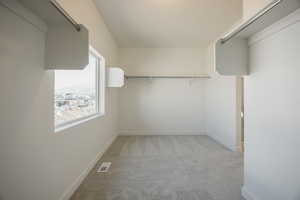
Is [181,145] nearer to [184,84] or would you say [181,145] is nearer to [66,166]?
[184,84]

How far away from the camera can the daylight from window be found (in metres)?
2.11

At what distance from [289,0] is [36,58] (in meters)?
1.82

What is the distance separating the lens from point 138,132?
5.48 metres

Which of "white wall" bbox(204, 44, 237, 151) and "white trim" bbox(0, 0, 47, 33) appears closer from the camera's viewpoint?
"white trim" bbox(0, 0, 47, 33)

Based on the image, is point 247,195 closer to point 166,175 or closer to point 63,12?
point 166,175

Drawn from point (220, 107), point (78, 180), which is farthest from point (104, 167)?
point (220, 107)

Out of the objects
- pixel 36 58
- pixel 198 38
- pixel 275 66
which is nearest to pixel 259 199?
pixel 275 66

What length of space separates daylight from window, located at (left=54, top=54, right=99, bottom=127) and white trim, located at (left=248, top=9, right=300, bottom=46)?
2063 mm

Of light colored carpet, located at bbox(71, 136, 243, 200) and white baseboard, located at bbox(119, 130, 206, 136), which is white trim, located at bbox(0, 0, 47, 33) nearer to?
light colored carpet, located at bbox(71, 136, 243, 200)

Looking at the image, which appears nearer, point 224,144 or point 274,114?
point 274,114

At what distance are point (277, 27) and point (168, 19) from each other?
→ 7.46 ft

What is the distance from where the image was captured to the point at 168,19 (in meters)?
3.49

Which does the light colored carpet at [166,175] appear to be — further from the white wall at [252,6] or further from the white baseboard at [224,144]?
the white wall at [252,6]

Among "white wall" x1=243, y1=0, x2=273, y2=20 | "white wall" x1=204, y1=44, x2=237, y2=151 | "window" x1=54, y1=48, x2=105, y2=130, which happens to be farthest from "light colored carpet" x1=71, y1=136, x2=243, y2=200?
"white wall" x1=243, y1=0, x2=273, y2=20
